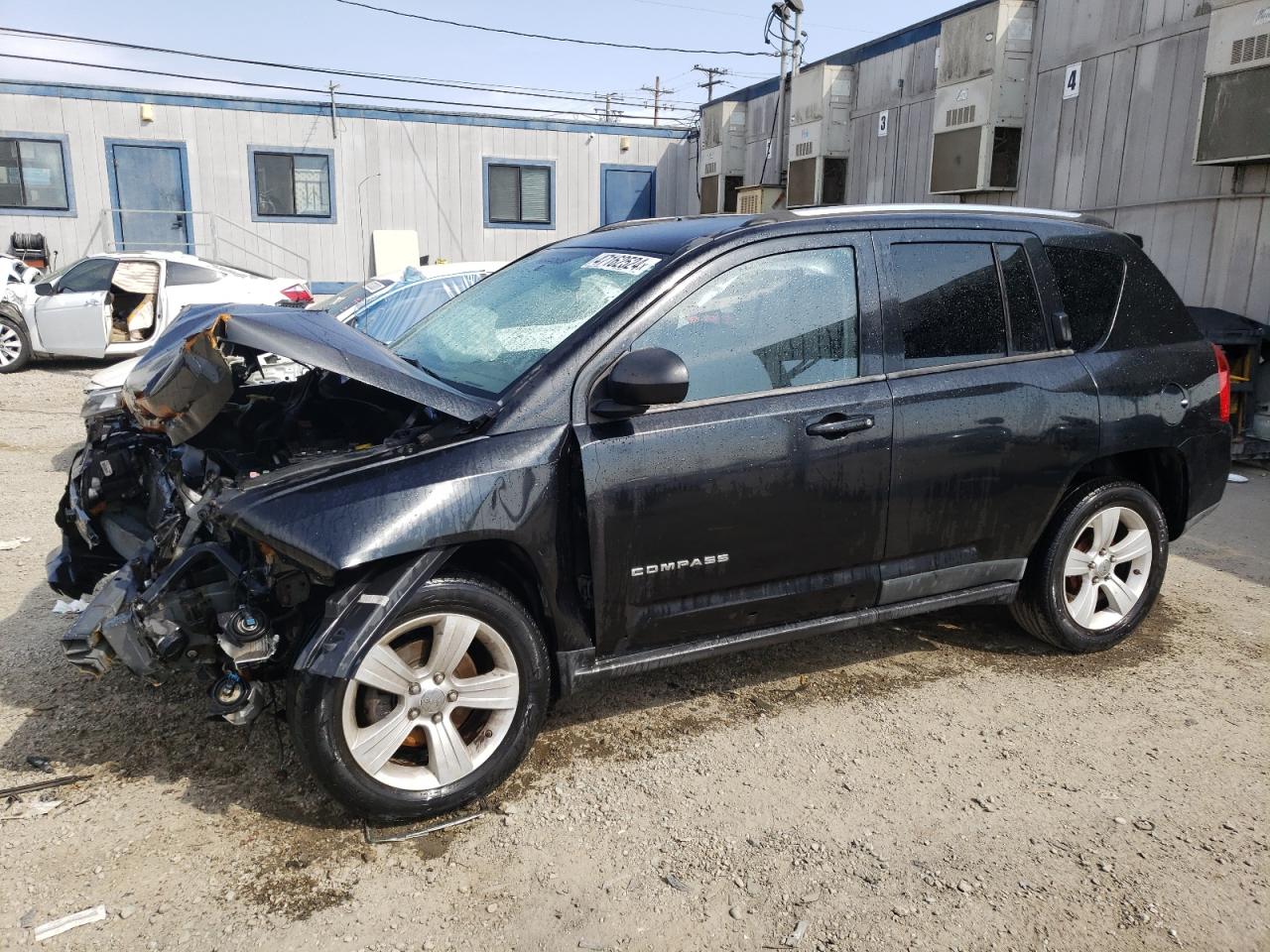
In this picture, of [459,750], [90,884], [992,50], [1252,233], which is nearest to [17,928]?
[90,884]

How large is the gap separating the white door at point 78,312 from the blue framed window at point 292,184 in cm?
718

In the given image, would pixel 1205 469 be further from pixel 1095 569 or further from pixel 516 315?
pixel 516 315

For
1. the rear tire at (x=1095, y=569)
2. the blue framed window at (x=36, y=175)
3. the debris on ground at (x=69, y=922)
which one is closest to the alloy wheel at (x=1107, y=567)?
Result: the rear tire at (x=1095, y=569)

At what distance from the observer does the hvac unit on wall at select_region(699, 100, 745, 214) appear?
1875 centimetres

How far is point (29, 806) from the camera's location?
9.93 feet

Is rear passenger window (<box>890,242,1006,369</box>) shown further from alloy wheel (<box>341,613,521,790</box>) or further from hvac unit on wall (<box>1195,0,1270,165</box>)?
hvac unit on wall (<box>1195,0,1270,165</box>)

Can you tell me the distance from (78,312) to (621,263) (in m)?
11.3

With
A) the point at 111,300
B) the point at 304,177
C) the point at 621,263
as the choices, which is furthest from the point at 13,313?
the point at 621,263

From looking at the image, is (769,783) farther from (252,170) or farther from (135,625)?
(252,170)

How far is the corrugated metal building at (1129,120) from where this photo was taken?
895 centimetres

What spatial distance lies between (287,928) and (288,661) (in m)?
0.78

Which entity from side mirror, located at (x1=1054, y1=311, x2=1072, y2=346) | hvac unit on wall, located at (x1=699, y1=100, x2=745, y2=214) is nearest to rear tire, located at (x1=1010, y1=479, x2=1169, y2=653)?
side mirror, located at (x1=1054, y1=311, x2=1072, y2=346)

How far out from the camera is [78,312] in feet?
40.7

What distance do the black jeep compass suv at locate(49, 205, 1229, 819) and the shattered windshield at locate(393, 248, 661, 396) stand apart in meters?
0.02
